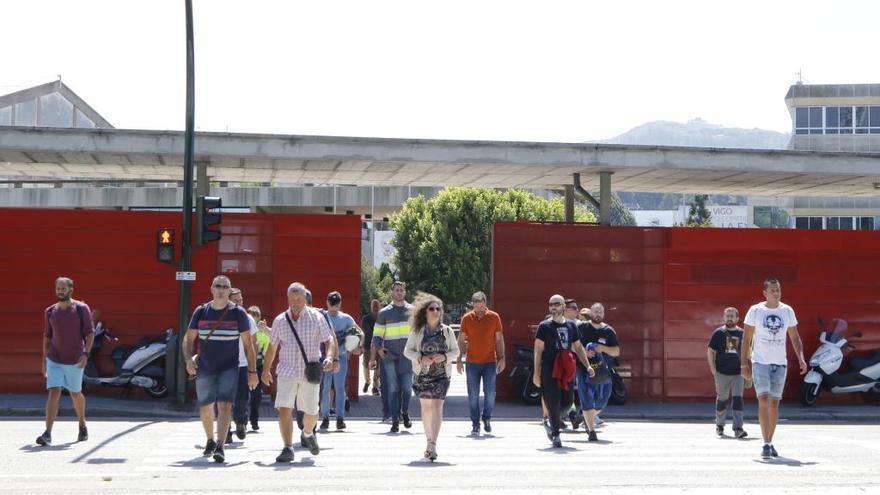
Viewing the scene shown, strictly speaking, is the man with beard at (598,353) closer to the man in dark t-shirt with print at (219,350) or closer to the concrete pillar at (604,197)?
the man in dark t-shirt with print at (219,350)

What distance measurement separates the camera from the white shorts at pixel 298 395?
39.3 ft

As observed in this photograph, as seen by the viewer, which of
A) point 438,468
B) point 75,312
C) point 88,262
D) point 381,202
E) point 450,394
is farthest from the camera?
point 381,202

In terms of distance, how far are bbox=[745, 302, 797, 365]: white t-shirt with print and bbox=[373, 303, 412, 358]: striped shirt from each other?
16.6 ft

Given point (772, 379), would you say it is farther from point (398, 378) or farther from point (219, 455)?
point (219, 455)

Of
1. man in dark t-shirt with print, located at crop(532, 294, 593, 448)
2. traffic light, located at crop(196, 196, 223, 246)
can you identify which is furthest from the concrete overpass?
man in dark t-shirt with print, located at crop(532, 294, 593, 448)

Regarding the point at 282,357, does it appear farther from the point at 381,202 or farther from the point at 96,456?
the point at 381,202

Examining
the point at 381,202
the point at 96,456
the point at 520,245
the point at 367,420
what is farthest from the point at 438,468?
the point at 381,202

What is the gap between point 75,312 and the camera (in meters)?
13.5

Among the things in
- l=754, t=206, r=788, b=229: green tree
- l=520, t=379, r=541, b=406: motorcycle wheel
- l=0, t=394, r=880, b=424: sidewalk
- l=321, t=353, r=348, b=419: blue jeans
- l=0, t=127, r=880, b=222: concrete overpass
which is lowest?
l=0, t=394, r=880, b=424: sidewalk

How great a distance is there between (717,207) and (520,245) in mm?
121599

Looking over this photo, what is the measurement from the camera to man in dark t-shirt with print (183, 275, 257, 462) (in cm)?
1184

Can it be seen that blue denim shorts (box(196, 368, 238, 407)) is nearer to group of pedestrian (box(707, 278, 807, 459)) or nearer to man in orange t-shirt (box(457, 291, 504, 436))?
man in orange t-shirt (box(457, 291, 504, 436))

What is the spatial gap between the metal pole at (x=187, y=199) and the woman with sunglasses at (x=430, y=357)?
21.1 feet

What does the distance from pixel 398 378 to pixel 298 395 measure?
13.0ft
